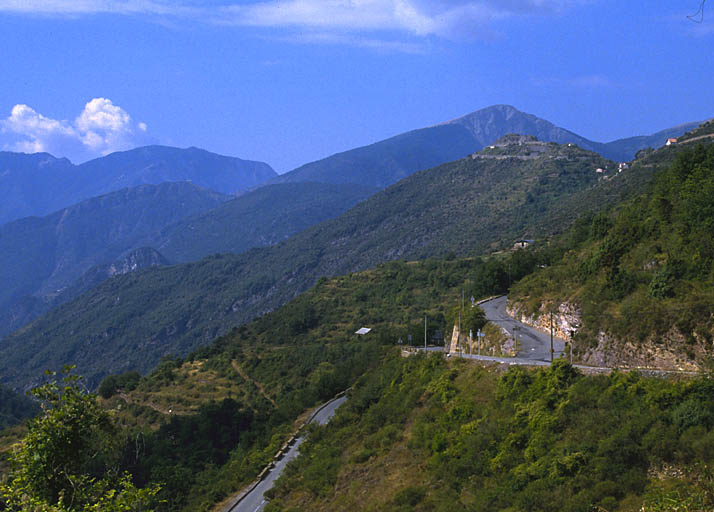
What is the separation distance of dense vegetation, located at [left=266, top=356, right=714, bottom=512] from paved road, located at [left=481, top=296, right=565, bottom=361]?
2392 millimetres

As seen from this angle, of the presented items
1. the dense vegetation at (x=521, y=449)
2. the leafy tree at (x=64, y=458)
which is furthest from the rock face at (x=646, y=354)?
the leafy tree at (x=64, y=458)

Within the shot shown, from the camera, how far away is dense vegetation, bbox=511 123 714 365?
68.1ft

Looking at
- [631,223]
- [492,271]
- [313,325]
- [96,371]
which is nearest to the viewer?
[631,223]

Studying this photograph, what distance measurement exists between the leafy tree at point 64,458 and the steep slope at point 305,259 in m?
82.6

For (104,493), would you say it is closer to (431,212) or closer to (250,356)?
(250,356)

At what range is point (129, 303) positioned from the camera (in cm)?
16862

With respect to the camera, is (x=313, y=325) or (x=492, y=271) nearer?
(x=492, y=271)

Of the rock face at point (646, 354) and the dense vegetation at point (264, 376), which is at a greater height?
the rock face at point (646, 354)

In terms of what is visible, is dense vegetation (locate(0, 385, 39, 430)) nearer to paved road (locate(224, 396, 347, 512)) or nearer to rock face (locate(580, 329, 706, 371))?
paved road (locate(224, 396, 347, 512))

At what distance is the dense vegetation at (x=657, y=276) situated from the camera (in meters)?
20.8

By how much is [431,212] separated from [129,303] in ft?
282

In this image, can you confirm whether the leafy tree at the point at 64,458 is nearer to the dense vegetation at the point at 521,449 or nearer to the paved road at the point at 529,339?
the dense vegetation at the point at 521,449

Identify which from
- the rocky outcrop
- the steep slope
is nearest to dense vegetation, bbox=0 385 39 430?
the steep slope

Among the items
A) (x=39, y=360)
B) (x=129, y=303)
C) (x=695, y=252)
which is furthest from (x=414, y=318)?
(x=129, y=303)
